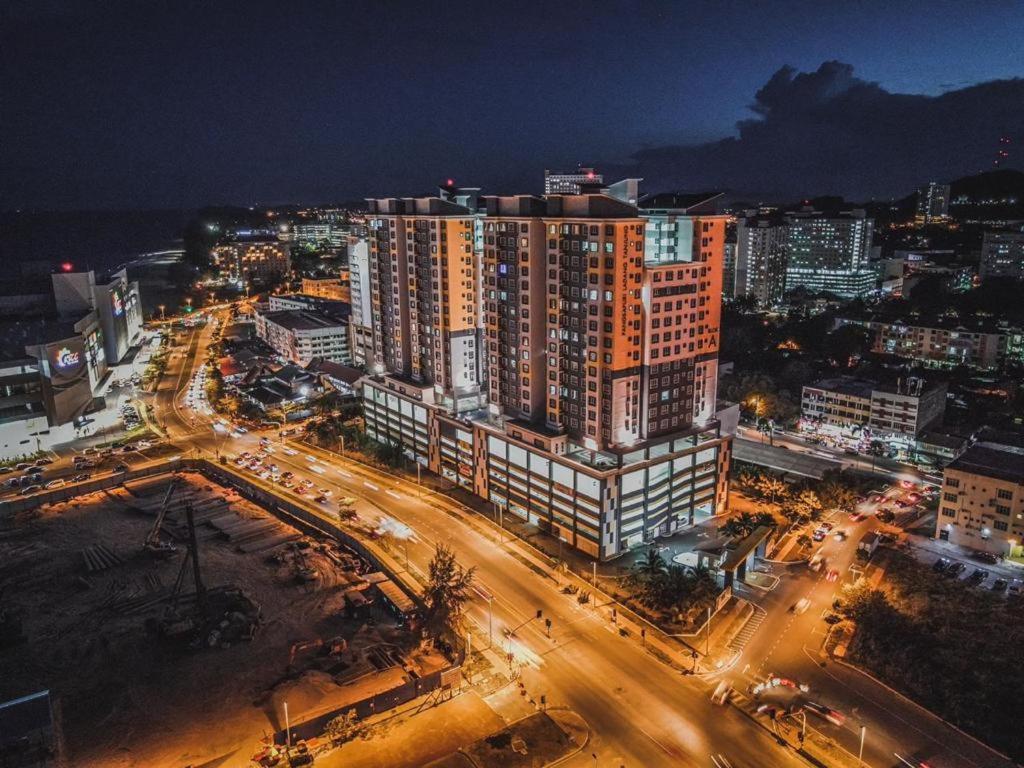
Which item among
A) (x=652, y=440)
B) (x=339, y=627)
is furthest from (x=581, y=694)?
(x=652, y=440)

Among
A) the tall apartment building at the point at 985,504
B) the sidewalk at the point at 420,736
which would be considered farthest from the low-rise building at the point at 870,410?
the sidewalk at the point at 420,736

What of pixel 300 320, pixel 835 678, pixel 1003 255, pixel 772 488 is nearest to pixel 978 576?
pixel 772 488

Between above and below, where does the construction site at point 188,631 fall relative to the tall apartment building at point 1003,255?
below

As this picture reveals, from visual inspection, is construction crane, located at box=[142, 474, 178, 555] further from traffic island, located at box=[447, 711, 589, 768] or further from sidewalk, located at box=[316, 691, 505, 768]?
traffic island, located at box=[447, 711, 589, 768]

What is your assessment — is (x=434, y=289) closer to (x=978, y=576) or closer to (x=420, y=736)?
(x=420, y=736)

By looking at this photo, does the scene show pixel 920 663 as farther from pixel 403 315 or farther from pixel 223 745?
pixel 403 315

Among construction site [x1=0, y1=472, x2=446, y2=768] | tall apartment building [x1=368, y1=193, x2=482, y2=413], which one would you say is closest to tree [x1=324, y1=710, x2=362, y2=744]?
construction site [x1=0, y1=472, x2=446, y2=768]

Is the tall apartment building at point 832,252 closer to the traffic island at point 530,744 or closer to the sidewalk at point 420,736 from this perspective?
the traffic island at point 530,744
